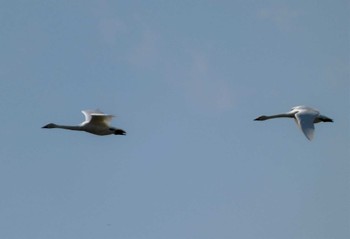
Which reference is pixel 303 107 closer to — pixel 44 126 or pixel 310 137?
pixel 310 137

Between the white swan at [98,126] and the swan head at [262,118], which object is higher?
the swan head at [262,118]

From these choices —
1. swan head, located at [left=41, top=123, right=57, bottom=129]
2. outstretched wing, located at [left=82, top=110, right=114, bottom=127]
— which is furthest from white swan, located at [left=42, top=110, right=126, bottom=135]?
swan head, located at [left=41, top=123, right=57, bottom=129]

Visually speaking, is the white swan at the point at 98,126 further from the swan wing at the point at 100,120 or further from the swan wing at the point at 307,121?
the swan wing at the point at 307,121

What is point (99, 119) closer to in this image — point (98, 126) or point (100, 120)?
point (100, 120)

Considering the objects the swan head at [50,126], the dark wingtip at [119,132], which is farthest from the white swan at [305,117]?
the swan head at [50,126]

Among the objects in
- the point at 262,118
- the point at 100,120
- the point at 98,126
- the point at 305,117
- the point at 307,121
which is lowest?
the point at 307,121

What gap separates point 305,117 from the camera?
1933 inches

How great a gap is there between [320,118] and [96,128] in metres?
8.49

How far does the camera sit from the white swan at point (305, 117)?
155 feet

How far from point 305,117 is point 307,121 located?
28.8 inches

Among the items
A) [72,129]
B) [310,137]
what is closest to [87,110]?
[72,129]

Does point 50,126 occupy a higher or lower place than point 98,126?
higher

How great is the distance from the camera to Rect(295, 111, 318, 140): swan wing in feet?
154

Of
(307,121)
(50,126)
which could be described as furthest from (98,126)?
(307,121)
